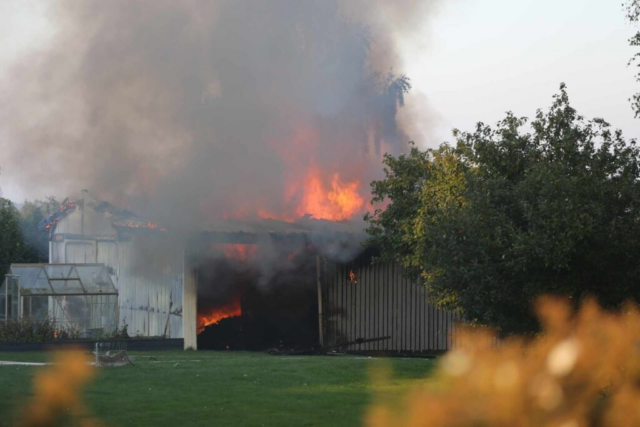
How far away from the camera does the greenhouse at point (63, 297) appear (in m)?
24.6

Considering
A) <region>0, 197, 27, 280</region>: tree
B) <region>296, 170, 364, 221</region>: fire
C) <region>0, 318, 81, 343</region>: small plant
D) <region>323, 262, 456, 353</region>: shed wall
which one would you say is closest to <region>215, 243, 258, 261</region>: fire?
<region>323, 262, 456, 353</region>: shed wall

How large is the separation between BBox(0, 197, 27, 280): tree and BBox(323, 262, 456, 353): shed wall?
819 inches

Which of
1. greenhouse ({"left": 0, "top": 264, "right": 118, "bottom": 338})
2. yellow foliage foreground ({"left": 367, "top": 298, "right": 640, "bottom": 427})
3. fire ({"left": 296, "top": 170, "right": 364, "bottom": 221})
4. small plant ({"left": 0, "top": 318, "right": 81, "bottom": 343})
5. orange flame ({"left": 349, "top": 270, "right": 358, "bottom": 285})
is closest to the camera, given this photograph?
yellow foliage foreground ({"left": 367, "top": 298, "right": 640, "bottom": 427})

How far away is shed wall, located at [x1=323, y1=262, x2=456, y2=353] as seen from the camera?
2350cm

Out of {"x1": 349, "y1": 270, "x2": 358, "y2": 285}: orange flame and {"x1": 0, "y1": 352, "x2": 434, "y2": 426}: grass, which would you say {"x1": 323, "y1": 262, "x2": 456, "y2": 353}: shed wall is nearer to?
{"x1": 349, "y1": 270, "x2": 358, "y2": 285}: orange flame

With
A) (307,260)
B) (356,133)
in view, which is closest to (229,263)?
(307,260)

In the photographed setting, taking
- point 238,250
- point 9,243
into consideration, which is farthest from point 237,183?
point 9,243

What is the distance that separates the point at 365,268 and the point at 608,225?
11.3m

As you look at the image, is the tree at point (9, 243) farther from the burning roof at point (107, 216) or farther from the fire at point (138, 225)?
the fire at point (138, 225)

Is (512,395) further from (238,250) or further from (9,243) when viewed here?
(9,243)

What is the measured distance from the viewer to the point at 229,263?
2441 centimetres

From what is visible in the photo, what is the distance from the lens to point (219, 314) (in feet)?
79.9

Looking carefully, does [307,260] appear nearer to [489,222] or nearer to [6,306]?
[6,306]

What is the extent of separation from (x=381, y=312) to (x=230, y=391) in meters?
11.5
